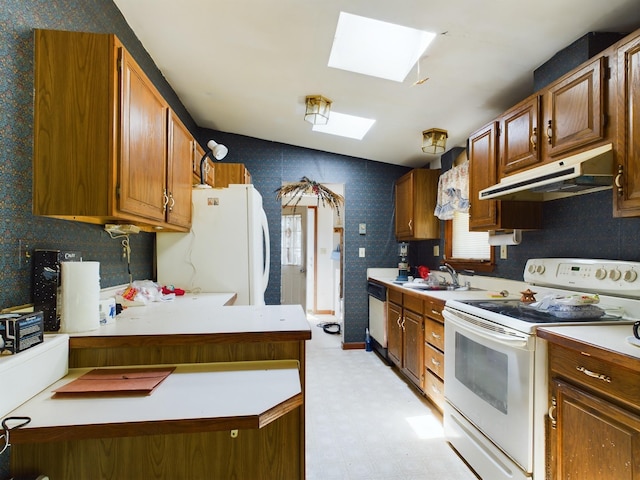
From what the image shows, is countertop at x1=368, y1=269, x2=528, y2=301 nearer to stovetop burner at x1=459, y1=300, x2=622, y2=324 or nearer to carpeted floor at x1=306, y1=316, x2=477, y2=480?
stovetop burner at x1=459, y1=300, x2=622, y2=324

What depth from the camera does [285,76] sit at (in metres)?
2.42

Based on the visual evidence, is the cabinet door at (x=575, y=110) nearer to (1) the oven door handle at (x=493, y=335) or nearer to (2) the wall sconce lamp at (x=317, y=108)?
(1) the oven door handle at (x=493, y=335)

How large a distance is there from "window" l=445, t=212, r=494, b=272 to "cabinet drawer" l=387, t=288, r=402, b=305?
0.63 meters

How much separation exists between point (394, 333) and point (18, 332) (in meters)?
2.93

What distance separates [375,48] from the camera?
2145 mm

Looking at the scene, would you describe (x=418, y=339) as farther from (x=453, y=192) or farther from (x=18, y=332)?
(x=18, y=332)

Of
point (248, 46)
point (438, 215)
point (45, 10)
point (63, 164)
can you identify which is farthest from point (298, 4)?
point (438, 215)

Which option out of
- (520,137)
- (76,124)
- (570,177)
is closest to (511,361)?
(570,177)

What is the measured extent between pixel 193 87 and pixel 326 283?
402 cm

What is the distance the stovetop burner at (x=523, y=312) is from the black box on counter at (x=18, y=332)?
189 centimetres

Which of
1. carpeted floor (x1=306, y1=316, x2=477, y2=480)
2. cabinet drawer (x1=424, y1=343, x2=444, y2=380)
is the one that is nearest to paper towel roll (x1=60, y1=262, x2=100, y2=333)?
carpeted floor (x1=306, y1=316, x2=477, y2=480)

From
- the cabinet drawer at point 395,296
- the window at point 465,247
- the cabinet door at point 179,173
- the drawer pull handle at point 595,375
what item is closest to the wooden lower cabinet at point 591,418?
the drawer pull handle at point 595,375

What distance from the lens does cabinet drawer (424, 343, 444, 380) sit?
91.0 inches

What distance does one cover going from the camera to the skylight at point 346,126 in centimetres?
319
